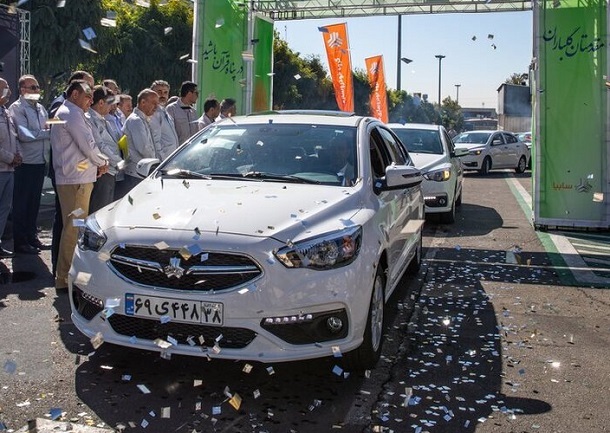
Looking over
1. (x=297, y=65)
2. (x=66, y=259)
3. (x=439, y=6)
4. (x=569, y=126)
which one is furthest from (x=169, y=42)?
(x=66, y=259)

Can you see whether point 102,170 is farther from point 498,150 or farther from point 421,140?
point 498,150

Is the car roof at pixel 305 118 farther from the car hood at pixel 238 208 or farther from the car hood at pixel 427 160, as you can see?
the car hood at pixel 427 160

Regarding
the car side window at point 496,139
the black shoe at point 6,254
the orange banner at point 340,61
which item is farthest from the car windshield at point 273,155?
the car side window at point 496,139

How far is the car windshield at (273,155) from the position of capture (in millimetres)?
5008

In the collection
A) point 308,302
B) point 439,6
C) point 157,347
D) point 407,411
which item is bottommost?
point 407,411

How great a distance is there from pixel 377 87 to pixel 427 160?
1117 centimetres

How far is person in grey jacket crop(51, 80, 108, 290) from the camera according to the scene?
612 cm

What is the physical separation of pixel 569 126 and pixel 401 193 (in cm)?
566

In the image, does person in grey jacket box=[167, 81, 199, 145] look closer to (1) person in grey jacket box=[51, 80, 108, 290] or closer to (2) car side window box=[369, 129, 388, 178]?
(1) person in grey jacket box=[51, 80, 108, 290]

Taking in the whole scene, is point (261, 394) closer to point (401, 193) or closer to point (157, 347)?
point (157, 347)

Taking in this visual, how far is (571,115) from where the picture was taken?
409 inches

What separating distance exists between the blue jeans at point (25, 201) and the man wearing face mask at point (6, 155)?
1.16 ft

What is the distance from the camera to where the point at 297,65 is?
36.3 metres

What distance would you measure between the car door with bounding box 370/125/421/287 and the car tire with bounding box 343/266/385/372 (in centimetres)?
46
